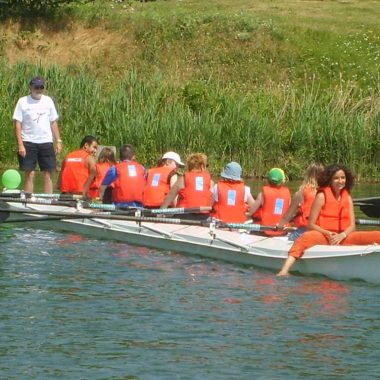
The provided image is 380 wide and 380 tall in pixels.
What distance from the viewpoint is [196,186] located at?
17.5 metres

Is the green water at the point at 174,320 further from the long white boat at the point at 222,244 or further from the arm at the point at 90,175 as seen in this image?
the arm at the point at 90,175

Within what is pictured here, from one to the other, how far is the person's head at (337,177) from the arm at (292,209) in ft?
2.60

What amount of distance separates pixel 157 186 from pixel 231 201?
1.80 metres

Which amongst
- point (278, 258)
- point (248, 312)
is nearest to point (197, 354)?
point (248, 312)

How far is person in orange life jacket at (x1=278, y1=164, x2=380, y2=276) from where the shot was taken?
48.4 feet

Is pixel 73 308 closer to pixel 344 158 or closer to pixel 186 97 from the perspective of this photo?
pixel 344 158

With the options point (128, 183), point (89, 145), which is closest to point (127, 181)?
point (128, 183)

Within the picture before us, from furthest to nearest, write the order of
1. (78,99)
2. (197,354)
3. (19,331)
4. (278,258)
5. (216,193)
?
1. (78,99)
2. (216,193)
3. (278,258)
4. (19,331)
5. (197,354)

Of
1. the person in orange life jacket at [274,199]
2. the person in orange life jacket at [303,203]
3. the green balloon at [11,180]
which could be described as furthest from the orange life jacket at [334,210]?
the green balloon at [11,180]

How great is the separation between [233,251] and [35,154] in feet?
17.0

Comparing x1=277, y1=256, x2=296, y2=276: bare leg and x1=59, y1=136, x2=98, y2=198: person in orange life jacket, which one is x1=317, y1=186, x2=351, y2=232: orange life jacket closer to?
x1=277, y1=256, x2=296, y2=276: bare leg

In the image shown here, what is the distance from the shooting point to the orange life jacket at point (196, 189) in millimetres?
17484

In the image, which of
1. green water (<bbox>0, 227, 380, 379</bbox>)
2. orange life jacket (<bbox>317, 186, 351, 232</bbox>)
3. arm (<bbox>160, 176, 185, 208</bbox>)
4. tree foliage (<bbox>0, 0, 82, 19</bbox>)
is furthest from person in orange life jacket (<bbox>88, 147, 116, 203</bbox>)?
tree foliage (<bbox>0, 0, 82, 19</bbox>)

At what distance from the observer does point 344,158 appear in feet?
96.1
